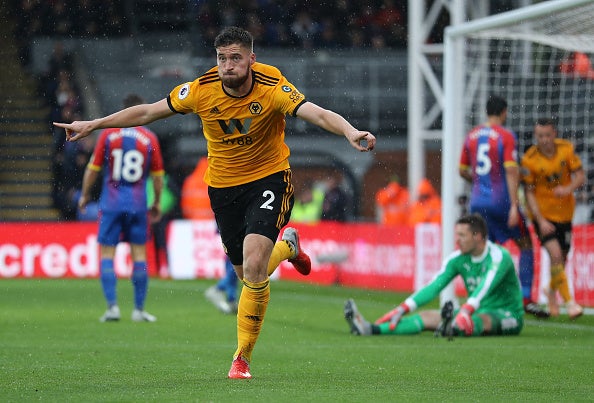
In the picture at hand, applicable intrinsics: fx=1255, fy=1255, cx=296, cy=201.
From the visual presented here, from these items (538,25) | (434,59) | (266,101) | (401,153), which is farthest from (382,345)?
(401,153)

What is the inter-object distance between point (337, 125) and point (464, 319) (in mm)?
4011

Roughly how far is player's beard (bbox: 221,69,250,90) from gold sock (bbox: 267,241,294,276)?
55.2 inches

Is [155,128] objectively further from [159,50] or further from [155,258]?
[155,258]

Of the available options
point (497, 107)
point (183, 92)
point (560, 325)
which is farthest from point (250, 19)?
point (183, 92)

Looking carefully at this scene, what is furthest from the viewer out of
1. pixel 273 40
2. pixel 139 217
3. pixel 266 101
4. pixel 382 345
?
pixel 273 40

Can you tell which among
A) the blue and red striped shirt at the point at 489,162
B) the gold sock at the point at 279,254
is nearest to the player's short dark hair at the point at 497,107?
the blue and red striped shirt at the point at 489,162

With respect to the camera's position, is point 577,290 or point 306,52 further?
point 306,52

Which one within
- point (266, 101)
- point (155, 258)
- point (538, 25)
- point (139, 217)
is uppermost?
point (538, 25)

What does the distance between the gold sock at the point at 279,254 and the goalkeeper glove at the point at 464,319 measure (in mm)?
2175

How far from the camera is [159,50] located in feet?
96.6

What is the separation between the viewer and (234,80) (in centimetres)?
771

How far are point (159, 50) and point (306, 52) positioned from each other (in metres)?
3.86

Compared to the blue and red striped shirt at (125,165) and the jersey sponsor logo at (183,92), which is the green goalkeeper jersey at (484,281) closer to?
the blue and red striped shirt at (125,165)

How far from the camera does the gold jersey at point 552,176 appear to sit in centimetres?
1327
